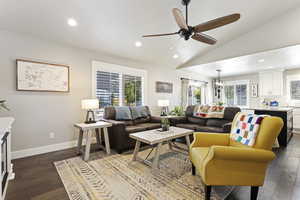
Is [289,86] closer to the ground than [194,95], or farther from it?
farther from it

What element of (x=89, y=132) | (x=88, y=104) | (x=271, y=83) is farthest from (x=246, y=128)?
(x=271, y=83)

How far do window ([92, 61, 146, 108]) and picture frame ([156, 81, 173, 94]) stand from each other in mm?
685

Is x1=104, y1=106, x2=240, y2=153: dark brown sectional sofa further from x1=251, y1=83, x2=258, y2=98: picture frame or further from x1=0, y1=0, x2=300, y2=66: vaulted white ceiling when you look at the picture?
x1=251, y1=83, x2=258, y2=98: picture frame

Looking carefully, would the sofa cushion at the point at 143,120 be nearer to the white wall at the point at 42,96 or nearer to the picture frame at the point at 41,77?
the white wall at the point at 42,96

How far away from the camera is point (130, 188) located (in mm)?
1862

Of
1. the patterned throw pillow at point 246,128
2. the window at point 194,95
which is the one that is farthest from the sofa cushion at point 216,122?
the window at point 194,95

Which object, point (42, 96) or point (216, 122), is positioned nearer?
point (42, 96)

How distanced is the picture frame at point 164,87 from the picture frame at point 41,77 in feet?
9.73

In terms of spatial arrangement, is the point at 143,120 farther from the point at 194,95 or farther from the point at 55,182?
the point at 194,95

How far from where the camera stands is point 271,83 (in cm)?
592

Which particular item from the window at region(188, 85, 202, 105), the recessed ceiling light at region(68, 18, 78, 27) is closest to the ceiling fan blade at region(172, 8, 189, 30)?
the recessed ceiling light at region(68, 18, 78, 27)

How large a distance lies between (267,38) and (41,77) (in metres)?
5.75

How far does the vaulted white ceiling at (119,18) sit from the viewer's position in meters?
2.52

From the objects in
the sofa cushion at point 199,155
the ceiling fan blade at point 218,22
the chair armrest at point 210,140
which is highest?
the ceiling fan blade at point 218,22
